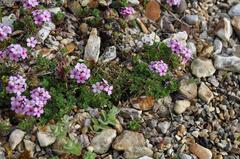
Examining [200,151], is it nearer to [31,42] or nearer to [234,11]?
[31,42]

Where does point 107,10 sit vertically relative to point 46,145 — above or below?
above

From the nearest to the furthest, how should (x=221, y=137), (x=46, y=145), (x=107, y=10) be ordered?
(x=46, y=145) < (x=221, y=137) < (x=107, y=10)

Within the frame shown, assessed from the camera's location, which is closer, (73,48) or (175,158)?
(175,158)

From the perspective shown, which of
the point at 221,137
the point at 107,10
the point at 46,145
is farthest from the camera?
the point at 107,10

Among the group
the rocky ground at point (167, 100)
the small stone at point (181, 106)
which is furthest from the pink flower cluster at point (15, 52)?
the small stone at point (181, 106)

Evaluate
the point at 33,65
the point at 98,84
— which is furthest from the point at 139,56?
the point at 33,65

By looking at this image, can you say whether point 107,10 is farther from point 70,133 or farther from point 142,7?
point 70,133

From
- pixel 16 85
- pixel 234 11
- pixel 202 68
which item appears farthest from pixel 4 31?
pixel 234 11
